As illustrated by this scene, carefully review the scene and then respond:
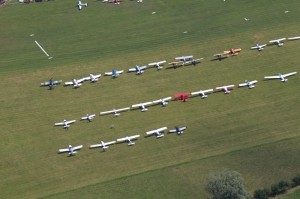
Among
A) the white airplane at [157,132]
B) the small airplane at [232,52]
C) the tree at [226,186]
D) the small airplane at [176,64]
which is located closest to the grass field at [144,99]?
the white airplane at [157,132]

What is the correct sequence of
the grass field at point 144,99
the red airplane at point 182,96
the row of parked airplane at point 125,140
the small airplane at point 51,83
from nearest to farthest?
the grass field at point 144,99, the row of parked airplane at point 125,140, the red airplane at point 182,96, the small airplane at point 51,83

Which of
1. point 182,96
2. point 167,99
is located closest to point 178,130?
point 167,99

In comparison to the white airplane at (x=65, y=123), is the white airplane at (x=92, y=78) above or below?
above

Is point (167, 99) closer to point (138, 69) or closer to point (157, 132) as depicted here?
point (157, 132)

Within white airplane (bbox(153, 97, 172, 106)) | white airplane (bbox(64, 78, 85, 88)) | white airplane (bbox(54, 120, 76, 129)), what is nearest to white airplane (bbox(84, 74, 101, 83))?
white airplane (bbox(64, 78, 85, 88))

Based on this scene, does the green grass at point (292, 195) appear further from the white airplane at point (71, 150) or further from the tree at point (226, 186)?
the white airplane at point (71, 150)

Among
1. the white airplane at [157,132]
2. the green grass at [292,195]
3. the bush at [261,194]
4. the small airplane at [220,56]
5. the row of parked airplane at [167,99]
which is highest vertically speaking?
the small airplane at [220,56]

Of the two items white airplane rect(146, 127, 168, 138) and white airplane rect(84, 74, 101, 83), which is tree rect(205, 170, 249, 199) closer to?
white airplane rect(146, 127, 168, 138)
